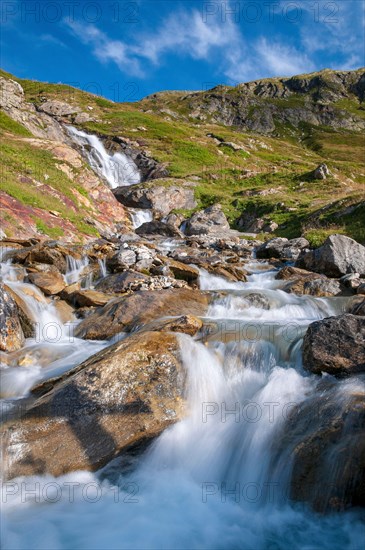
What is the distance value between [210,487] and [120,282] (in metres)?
8.73

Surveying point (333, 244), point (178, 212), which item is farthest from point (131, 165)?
point (333, 244)

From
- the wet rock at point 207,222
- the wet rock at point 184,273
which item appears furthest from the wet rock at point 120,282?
the wet rock at point 207,222

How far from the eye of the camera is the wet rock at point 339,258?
52.7 feet

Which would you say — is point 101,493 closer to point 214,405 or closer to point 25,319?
point 214,405

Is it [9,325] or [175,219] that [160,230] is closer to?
[175,219]

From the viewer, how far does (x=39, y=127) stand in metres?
46.7

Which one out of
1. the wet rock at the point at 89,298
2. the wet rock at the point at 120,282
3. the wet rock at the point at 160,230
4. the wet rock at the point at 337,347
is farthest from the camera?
the wet rock at the point at 160,230

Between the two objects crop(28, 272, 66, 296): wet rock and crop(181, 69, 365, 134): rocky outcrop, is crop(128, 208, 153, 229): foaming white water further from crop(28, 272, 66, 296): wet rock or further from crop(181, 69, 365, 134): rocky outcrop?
crop(181, 69, 365, 134): rocky outcrop

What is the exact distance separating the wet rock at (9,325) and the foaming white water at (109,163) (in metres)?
35.8

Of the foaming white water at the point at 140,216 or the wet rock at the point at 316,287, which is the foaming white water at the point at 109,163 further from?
the wet rock at the point at 316,287

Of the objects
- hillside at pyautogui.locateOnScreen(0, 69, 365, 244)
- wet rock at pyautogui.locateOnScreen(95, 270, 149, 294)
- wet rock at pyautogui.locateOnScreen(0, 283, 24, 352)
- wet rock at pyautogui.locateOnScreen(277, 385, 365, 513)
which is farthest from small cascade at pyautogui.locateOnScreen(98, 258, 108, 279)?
wet rock at pyautogui.locateOnScreen(277, 385, 365, 513)

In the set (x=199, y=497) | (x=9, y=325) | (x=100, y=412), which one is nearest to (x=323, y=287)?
(x=199, y=497)

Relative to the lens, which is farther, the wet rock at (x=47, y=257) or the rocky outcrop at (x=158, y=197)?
the rocky outcrop at (x=158, y=197)

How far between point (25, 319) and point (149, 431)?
574 cm
